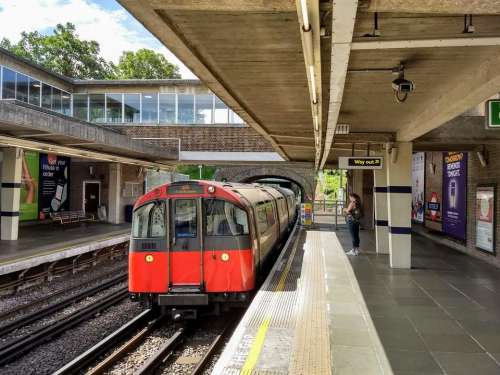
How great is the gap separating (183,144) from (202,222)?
16.1 m

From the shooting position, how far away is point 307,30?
10.6 feet

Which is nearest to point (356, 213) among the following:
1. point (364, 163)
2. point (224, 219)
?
point (364, 163)

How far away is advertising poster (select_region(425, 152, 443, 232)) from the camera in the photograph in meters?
14.8

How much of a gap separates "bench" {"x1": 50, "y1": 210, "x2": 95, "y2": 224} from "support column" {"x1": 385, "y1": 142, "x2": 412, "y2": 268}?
14226 mm

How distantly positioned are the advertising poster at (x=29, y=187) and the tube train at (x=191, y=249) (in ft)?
41.1

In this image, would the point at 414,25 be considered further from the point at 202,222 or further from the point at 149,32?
the point at 202,222

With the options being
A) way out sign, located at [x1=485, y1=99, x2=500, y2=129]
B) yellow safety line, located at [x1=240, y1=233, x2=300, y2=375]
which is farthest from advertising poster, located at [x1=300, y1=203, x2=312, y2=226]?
yellow safety line, located at [x1=240, y1=233, x2=300, y2=375]

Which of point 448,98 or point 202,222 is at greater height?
point 448,98

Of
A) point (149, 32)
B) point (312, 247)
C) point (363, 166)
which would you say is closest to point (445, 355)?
point (149, 32)

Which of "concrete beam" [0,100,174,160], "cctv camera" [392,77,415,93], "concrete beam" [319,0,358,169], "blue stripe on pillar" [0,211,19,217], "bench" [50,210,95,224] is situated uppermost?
"concrete beam" [0,100,174,160]

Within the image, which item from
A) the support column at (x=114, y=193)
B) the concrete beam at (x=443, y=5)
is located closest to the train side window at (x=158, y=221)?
the concrete beam at (x=443, y=5)

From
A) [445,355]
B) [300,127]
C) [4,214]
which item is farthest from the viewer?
[4,214]

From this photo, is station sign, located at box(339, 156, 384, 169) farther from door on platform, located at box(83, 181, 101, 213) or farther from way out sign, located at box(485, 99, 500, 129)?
door on platform, located at box(83, 181, 101, 213)

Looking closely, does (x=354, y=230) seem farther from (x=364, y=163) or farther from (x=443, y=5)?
(x=443, y=5)
